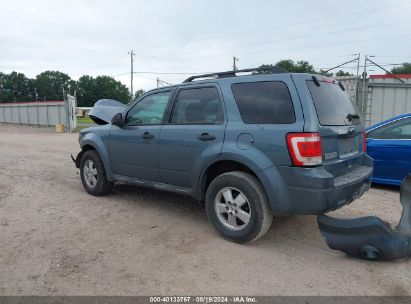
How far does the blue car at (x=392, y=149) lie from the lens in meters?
6.30

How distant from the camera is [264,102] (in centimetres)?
394

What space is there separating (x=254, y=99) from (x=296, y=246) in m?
1.69

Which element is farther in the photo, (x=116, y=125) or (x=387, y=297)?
(x=116, y=125)

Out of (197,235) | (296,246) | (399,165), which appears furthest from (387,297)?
(399,165)

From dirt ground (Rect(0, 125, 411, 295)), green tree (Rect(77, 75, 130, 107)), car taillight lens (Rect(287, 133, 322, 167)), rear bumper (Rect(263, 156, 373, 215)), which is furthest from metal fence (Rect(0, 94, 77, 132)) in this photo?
green tree (Rect(77, 75, 130, 107))

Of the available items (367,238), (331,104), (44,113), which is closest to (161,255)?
(367,238)

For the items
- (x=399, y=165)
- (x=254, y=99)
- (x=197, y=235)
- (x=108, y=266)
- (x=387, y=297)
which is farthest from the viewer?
(x=399, y=165)

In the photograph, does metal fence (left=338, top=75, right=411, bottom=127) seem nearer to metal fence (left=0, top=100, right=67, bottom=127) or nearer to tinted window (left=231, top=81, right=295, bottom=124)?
tinted window (left=231, top=81, right=295, bottom=124)

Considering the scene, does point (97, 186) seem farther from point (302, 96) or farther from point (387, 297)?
point (387, 297)

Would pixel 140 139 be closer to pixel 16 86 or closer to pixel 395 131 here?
pixel 395 131

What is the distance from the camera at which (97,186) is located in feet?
19.4

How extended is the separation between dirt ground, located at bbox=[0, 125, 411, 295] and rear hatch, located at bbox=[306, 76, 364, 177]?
99 centimetres

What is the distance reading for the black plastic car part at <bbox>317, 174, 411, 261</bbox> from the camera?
11.6 feet

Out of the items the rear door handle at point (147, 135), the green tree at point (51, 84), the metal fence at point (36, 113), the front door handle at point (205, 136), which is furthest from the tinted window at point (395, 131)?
the green tree at point (51, 84)
